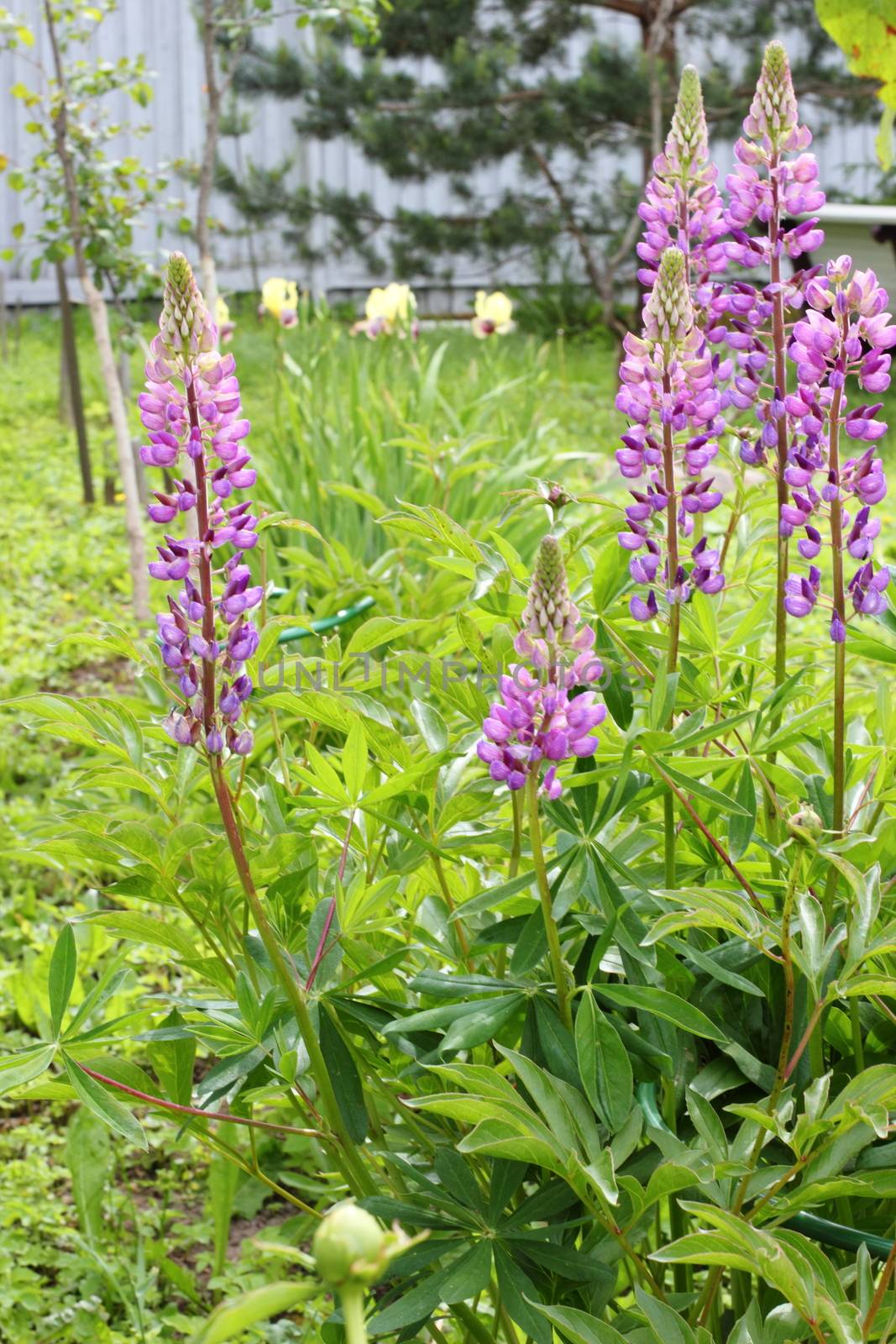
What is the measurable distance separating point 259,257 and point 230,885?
8722mm

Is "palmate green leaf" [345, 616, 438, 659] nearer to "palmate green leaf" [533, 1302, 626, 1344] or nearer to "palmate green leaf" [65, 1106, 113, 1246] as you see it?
"palmate green leaf" [533, 1302, 626, 1344]

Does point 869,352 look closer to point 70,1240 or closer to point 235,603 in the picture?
point 235,603

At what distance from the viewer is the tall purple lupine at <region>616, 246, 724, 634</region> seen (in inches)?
36.1

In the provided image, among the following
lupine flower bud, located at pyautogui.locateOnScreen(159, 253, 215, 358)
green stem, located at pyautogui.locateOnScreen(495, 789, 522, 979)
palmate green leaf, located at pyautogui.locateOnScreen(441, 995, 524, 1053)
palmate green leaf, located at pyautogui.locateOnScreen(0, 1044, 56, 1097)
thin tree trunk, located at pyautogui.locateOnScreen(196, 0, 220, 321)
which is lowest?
palmate green leaf, located at pyautogui.locateOnScreen(0, 1044, 56, 1097)

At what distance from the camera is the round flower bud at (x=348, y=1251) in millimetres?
378

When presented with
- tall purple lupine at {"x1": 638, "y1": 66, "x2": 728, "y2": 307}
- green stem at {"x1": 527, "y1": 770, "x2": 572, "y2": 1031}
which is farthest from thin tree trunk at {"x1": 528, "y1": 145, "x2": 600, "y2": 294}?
green stem at {"x1": 527, "y1": 770, "x2": 572, "y2": 1031}

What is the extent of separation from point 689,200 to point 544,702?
0.49 metres

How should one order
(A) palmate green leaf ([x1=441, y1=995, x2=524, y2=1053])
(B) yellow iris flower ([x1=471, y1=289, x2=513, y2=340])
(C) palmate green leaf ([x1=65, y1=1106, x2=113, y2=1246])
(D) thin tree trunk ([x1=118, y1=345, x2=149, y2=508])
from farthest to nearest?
(D) thin tree trunk ([x1=118, y1=345, x2=149, y2=508]) → (B) yellow iris flower ([x1=471, y1=289, x2=513, y2=340]) → (C) palmate green leaf ([x1=65, y1=1106, x2=113, y2=1246]) → (A) palmate green leaf ([x1=441, y1=995, x2=524, y2=1053])

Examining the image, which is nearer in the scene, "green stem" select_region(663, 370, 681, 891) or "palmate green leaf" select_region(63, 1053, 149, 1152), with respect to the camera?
"palmate green leaf" select_region(63, 1053, 149, 1152)

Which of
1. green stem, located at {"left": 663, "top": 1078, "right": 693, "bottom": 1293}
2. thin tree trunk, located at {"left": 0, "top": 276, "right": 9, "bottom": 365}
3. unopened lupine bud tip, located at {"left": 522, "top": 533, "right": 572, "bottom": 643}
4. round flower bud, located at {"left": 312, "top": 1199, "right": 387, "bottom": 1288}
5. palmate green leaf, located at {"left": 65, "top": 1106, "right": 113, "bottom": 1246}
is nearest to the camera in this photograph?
round flower bud, located at {"left": 312, "top": 1199, "right": 387, "bottom": 1288}

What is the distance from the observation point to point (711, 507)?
982mm

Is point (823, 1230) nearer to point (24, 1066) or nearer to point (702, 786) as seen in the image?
point (702, 786)

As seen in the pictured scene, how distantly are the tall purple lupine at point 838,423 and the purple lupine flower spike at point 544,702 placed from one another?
0.22 m

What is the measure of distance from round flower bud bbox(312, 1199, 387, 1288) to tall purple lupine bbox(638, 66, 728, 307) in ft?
2.62
